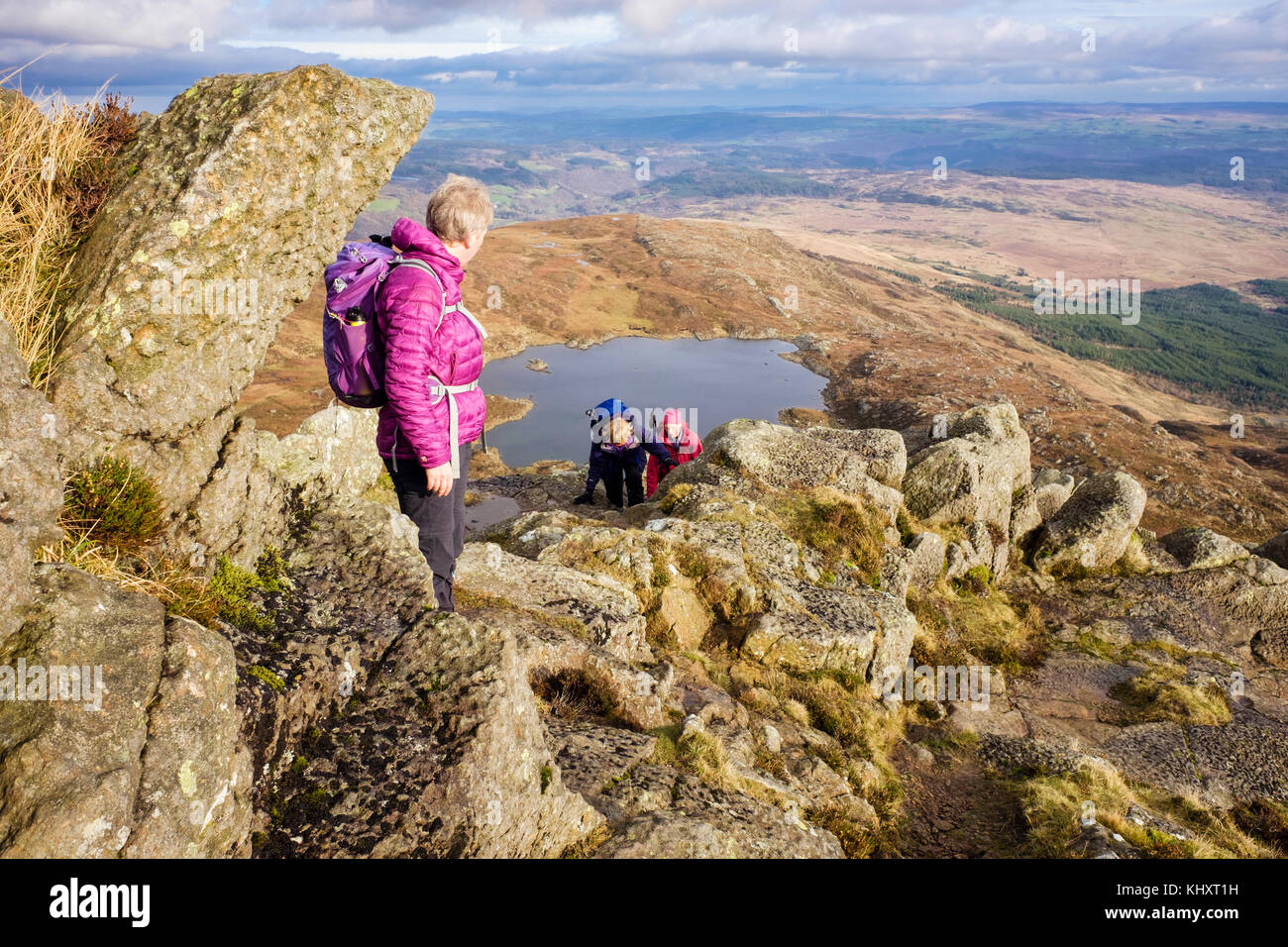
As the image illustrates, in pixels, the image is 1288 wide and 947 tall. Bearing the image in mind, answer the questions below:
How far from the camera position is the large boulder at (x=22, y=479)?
3375mm

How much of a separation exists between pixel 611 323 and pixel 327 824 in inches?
3562

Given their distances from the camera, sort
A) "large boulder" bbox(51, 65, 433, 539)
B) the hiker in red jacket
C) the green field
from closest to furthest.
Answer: "large boulder" bbox(51, 65, 433, 539) → the hiker in red jacket → the green field

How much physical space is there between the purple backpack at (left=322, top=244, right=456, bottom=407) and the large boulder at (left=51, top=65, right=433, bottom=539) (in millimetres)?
740

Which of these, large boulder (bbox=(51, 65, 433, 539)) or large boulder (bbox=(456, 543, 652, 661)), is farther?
large boulder (bbox=(456, 543, 652, 661))

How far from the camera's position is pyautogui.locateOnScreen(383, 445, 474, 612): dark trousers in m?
6.02

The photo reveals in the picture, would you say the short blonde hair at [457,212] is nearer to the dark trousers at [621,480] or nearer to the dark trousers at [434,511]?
the dark trousers at [434,511]

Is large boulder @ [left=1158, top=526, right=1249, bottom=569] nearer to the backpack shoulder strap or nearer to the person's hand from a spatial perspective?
the person's hand

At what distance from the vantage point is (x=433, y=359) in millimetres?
5152

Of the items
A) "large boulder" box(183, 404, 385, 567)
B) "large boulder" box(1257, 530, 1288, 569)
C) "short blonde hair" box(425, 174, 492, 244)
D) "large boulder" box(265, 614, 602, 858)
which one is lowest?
"large boulder" box(1257, 530, 1288, 569)

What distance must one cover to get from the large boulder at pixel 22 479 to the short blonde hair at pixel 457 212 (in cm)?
271

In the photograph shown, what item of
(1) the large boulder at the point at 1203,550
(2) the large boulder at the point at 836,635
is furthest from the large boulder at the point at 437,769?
(1) the large boulder at the point at 1203,550
